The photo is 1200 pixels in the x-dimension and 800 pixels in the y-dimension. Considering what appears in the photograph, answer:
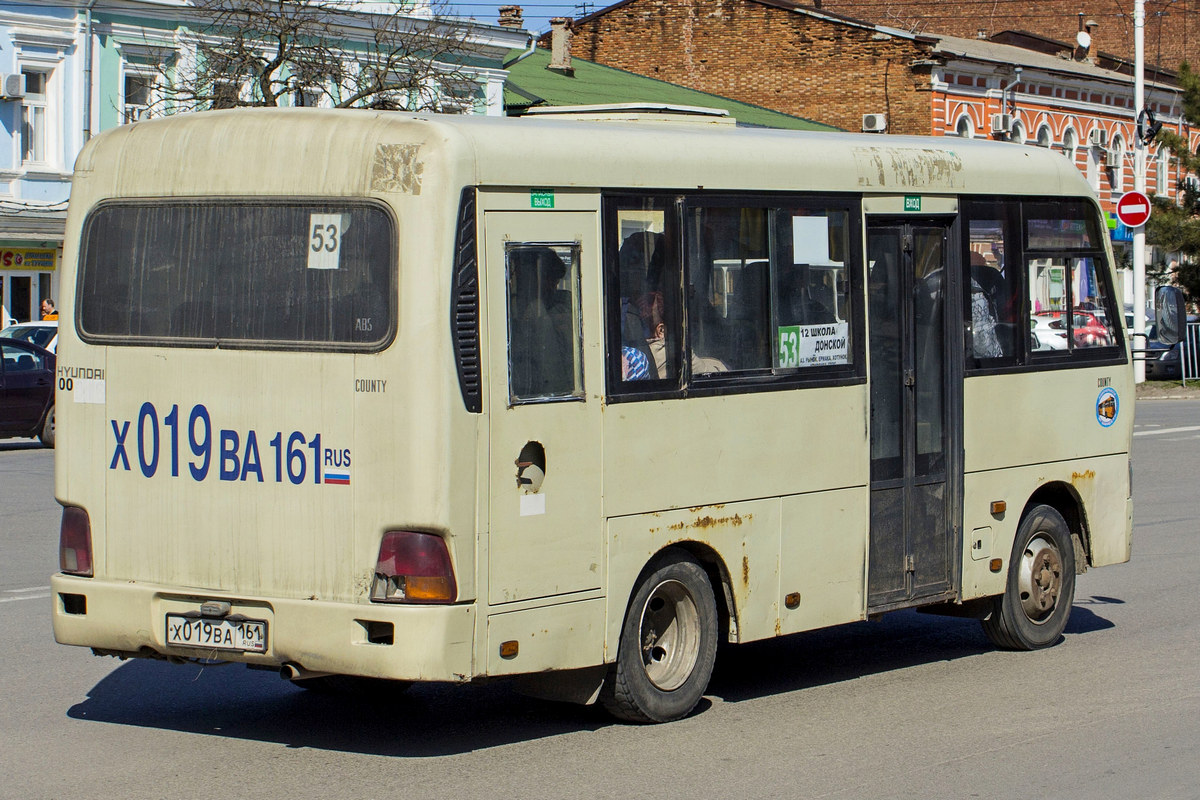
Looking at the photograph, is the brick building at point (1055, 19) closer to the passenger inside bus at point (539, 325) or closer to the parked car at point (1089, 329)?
the parked car at point (1089, 329)

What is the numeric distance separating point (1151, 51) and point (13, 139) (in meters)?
49.6

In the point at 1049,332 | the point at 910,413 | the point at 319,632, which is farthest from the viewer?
the point at 1049,332

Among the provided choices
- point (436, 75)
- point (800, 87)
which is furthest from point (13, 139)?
point (800, 87)

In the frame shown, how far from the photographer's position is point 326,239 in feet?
21.8

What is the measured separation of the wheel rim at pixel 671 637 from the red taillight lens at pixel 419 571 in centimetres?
134

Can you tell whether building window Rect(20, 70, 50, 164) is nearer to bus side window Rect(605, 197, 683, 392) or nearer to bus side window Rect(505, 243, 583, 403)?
bus side window Rect(605, 197, 683, 392)

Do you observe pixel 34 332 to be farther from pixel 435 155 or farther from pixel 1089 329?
pixel 435 155

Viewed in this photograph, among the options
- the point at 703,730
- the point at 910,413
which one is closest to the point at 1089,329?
the point at 910,413

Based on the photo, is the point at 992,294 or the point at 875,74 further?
the point at 875,74

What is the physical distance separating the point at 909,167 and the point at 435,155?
3.05 m

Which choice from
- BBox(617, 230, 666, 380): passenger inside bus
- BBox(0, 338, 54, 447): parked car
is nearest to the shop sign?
BBox(0, 338, 54, 447): parked car

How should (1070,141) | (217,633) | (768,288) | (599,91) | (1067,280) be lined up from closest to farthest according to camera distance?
(217,633)
(768,288)
(1067,280)
(599,91)
(1070,141)

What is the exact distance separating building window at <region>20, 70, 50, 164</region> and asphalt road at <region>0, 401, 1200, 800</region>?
25.1 m

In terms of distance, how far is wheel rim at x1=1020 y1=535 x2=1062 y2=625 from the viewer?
31.0 feet
